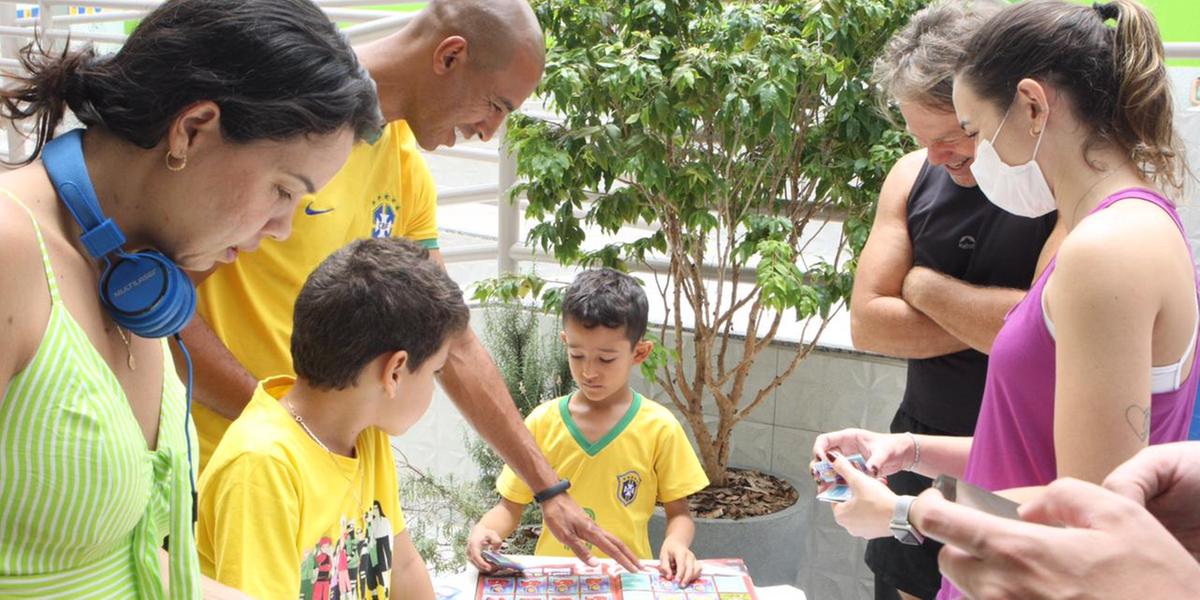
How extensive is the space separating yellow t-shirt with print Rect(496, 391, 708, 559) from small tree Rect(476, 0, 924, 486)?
22.4 inches

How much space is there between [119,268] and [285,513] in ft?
1.89

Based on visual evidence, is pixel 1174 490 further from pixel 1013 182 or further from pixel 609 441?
pixel 609 441

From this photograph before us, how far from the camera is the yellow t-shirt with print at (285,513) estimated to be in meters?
1.56

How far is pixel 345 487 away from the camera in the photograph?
176 centimetres

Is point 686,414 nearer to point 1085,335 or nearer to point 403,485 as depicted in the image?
point 403,485

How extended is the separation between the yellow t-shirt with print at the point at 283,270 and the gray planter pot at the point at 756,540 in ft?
5.30

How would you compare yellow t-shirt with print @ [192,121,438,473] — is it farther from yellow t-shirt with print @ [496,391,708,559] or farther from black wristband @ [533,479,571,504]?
yellow t-shirt with print @ [496,391,708,559]

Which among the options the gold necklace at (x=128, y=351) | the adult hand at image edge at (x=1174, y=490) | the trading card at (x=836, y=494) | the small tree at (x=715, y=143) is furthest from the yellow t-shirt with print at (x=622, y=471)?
the adult hand at image edge at (x=1174, y=490)

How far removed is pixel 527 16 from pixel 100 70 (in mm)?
1148

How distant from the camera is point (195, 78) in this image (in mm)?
1106

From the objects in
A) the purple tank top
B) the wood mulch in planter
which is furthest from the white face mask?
the wood mulch in planter

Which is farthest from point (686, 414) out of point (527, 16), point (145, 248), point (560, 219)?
point (145, 248)

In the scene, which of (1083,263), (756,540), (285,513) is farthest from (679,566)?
(1083,263)

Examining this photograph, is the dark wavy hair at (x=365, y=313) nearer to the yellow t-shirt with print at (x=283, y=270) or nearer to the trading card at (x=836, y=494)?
the yellow t-shirt with print at (x=283, y=270)
